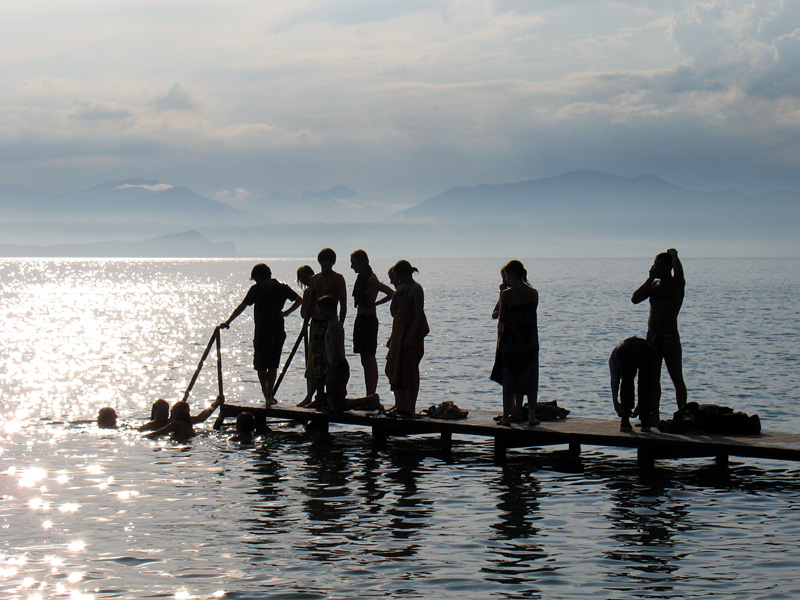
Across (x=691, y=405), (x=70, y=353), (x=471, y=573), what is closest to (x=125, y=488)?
(x=471, y=573)

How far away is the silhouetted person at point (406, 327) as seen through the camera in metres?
12.9

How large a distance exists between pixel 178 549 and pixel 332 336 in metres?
5.08

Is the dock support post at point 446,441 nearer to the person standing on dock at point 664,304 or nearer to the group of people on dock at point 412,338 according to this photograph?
the group of people on dock at point 412,338

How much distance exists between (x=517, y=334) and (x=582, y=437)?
5.50 feet

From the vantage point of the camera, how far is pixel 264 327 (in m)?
15.2

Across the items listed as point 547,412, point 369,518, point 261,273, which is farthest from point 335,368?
point 369,518

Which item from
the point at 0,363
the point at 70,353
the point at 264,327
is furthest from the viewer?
the point at 70,353

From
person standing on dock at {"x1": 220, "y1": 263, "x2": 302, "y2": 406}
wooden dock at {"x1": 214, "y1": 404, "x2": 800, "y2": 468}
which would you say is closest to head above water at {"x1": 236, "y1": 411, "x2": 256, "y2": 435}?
wooden dock at {"x1": 214, "y1": 404, "x2": 800, "y2": 468}

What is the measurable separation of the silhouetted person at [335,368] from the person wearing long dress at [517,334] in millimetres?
2491

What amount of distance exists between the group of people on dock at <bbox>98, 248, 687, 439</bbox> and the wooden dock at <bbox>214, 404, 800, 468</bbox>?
212mm

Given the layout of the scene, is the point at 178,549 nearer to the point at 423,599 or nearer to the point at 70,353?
the point at 423,599

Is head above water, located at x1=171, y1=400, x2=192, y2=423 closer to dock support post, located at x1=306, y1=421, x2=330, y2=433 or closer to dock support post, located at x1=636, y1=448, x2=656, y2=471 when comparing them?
dock support post, located at x1=306, y1=421, x2=330, y2=433

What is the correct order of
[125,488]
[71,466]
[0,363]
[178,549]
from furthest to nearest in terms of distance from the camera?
[0,363]
[71,466]
[125,488]
[178,549]

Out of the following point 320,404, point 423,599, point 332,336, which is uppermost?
point 332,336
